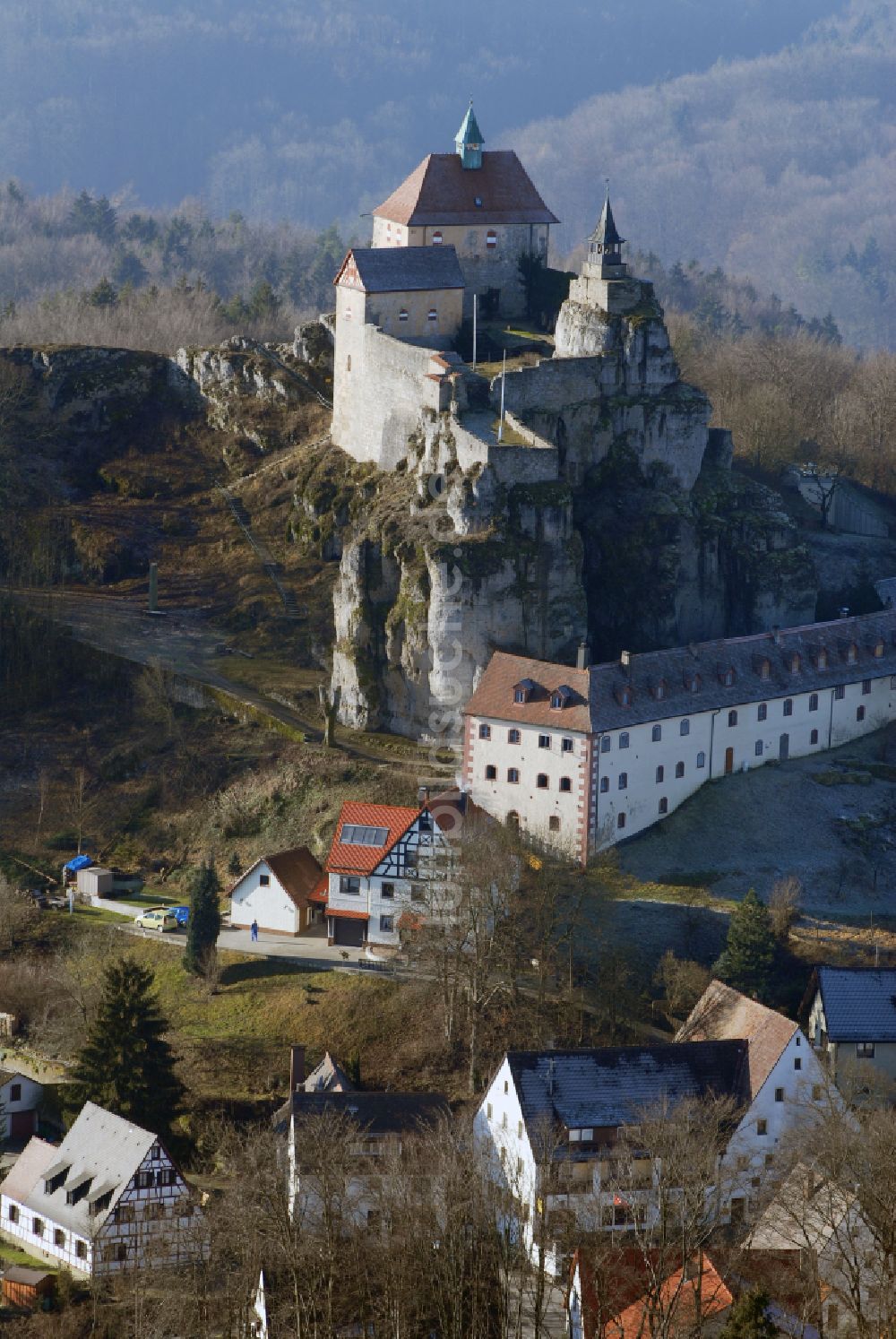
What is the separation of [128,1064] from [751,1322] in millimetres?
23014

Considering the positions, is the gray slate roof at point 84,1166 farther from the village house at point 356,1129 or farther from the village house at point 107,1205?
the village house at point 356,1129

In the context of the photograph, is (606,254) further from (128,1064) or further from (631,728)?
(128,1064)

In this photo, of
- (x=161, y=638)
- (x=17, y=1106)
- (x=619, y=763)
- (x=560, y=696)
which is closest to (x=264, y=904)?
(x=17, y=1106)

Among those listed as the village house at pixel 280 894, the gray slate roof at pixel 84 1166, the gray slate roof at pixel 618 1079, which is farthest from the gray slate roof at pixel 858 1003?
the gray slate roof at pixel 84 1166

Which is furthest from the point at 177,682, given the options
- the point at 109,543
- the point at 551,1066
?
the point at 551,1066

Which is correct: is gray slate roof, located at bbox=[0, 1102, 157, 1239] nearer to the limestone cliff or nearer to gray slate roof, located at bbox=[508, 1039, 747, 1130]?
gray slate roof, located at bbox=[508, 1039, 747, 1130]

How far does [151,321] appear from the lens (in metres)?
129

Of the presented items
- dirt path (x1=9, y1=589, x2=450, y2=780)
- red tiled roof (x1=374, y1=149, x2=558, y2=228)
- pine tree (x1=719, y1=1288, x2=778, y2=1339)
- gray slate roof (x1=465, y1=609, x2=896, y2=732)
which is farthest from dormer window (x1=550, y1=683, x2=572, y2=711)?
pine tree (x1=719, y1=1288, x2=778, y2=1339)

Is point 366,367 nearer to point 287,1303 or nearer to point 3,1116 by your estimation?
point 3,1116

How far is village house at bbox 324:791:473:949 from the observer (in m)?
82.9

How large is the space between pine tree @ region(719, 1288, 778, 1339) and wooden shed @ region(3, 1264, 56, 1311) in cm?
1932

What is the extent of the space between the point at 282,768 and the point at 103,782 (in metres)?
7.31

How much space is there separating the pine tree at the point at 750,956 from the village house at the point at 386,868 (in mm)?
9000

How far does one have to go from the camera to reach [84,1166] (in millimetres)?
72312
